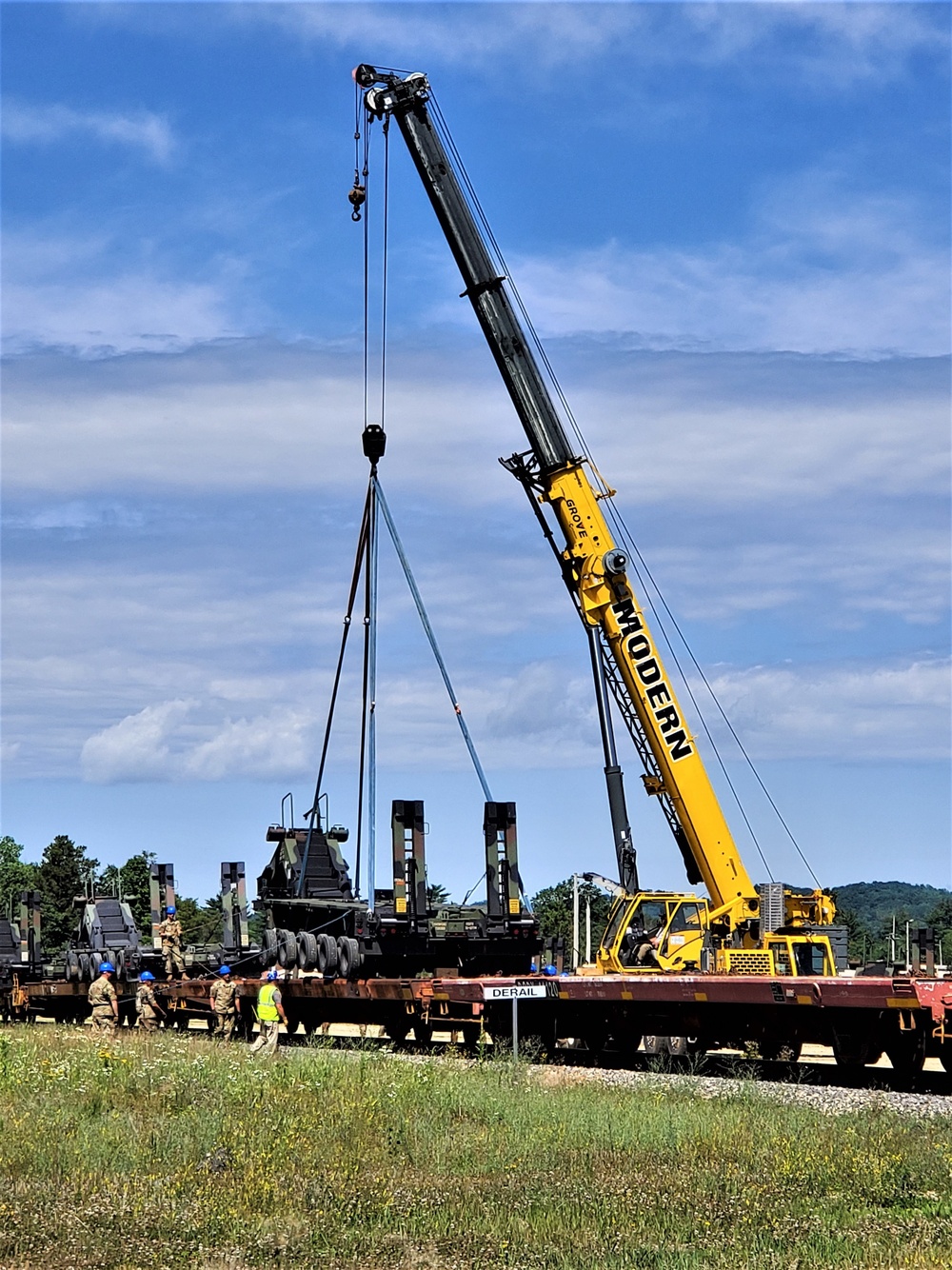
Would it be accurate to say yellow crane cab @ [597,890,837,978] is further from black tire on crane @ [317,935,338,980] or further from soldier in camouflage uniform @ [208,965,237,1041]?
soldier in camouflage uniform @ [208,965,237,1041]

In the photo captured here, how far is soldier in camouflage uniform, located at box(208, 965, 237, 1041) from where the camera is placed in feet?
85.8

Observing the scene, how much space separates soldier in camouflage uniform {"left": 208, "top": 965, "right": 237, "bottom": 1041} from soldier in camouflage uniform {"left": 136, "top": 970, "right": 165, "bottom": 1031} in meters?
2.39

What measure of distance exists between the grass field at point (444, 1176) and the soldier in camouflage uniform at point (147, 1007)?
1020 cm

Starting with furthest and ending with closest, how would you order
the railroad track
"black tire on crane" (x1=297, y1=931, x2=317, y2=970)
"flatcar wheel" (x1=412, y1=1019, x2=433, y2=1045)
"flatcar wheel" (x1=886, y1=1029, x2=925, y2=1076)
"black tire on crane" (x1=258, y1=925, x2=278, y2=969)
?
1. "black tire on crane" (x1=258, y1=925, x2=278, y2=969)
2. "black tire on crane" (x1=297, y1=931, x2=317, y2=970)
3. "flatcar wheel" (x1=412, y1=1019, x2=433, y2=1045)
4. "flatcar wheel" (x1=886, y1=1029, x2=925, y2=1076)
5. the railroad track

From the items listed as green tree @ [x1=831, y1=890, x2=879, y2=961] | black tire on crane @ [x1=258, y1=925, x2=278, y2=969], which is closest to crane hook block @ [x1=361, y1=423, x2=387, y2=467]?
black tire on crane @ [x1=258, y1=925, x2=278, y2=969]

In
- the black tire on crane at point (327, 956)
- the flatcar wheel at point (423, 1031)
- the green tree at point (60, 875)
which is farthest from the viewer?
the green tree at point (60, 875)

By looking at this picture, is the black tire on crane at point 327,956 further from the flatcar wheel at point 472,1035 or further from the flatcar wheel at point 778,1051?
the flatcar wheel at point 778,1051

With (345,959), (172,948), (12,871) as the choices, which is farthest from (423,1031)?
(12,871)

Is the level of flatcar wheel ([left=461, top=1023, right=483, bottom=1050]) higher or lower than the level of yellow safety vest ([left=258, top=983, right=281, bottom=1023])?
lower

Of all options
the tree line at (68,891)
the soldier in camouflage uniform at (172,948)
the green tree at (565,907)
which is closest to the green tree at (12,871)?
the tree line at (68,891)

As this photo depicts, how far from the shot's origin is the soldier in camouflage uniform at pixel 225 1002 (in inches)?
1029

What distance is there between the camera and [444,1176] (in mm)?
13547

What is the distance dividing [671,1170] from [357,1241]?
3.05 meters

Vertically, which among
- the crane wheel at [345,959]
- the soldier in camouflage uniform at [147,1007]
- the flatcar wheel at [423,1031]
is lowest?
the flatcar wheel at [423,1031]
